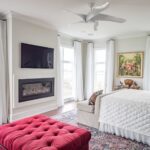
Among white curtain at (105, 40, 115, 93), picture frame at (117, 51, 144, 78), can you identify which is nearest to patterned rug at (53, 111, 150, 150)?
white curtain at (105, 40, 115, 93)

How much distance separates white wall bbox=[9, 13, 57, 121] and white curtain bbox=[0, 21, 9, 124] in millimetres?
167

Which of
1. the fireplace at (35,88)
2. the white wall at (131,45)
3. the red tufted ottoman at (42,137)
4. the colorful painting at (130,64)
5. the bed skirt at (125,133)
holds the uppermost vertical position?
the white wall at (131,45)

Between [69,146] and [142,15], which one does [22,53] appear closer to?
[69,146]

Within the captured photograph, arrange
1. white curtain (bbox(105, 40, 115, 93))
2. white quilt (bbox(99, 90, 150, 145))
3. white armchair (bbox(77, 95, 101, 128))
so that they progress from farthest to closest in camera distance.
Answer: white curtain (bbox(105, 40, 115, 93)), white armchair (bbox(77, 95, 101, 128)), white quilt (bbox(99, 90, 150, 145))

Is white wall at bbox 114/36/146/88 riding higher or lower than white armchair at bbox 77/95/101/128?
higher

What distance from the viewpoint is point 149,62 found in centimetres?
534

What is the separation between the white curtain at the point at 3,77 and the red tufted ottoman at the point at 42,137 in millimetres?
1671

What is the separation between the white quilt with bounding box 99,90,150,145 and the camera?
2.83 m

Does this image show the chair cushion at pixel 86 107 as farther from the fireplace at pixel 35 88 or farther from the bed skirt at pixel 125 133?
the fireplace at pixel 35 88

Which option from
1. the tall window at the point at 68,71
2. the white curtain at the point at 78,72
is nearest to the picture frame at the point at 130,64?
the white curtain at the point at 78,72

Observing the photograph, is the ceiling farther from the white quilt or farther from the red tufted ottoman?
the red tufted ottoman

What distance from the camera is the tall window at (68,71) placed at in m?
6.27

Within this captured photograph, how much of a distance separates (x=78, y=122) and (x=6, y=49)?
8.57 feet

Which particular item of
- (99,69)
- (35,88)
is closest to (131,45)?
(99,69)
